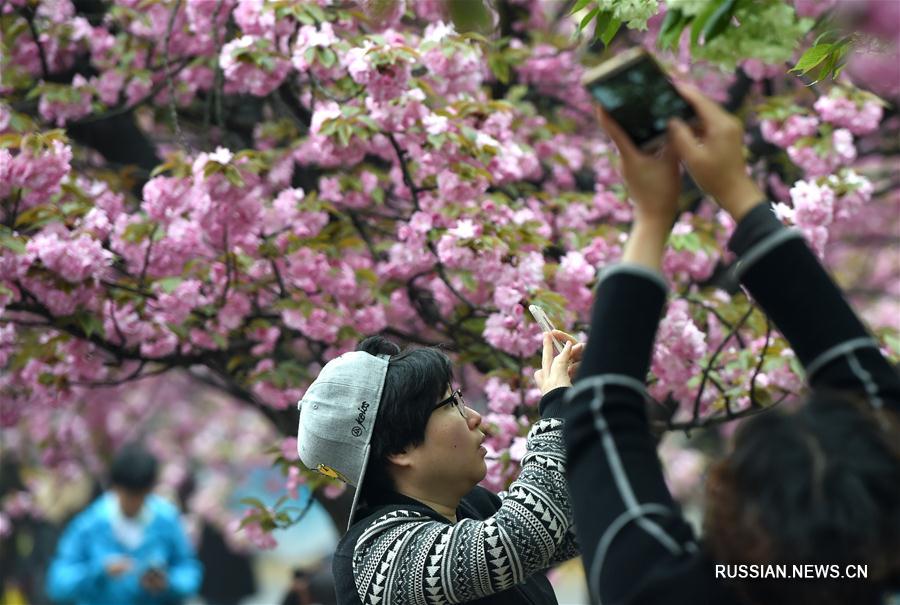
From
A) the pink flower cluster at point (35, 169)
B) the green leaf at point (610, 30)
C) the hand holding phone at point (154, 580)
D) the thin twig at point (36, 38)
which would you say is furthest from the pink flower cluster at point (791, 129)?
the hand holding phone at point (154, 580)

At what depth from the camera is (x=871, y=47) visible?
2082 mm

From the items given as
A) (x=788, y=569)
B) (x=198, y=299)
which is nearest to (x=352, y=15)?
(x=198, y=299)

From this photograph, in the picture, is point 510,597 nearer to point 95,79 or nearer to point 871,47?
point 871,47

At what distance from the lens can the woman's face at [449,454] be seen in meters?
2.33

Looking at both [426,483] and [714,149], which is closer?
[714,149]

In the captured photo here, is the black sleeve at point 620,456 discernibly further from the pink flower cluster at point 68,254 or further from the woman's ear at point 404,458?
the pink flower cluster at point 68,254

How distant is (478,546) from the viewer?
2.04 meters

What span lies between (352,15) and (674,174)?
9.83 ft

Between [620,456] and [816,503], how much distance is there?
0.79 feet

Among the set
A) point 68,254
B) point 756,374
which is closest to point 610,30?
point 756,374

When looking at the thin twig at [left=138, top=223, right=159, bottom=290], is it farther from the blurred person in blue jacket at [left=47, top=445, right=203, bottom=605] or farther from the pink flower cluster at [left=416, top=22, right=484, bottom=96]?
the blurred person in blue jacket at [left=47, top=445, right=203, bottom=605]

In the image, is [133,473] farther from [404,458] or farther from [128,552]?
[404,458]

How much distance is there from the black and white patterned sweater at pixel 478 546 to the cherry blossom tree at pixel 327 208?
1415 mm

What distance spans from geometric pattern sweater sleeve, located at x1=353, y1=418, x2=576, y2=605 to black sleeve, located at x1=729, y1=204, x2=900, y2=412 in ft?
2.28
